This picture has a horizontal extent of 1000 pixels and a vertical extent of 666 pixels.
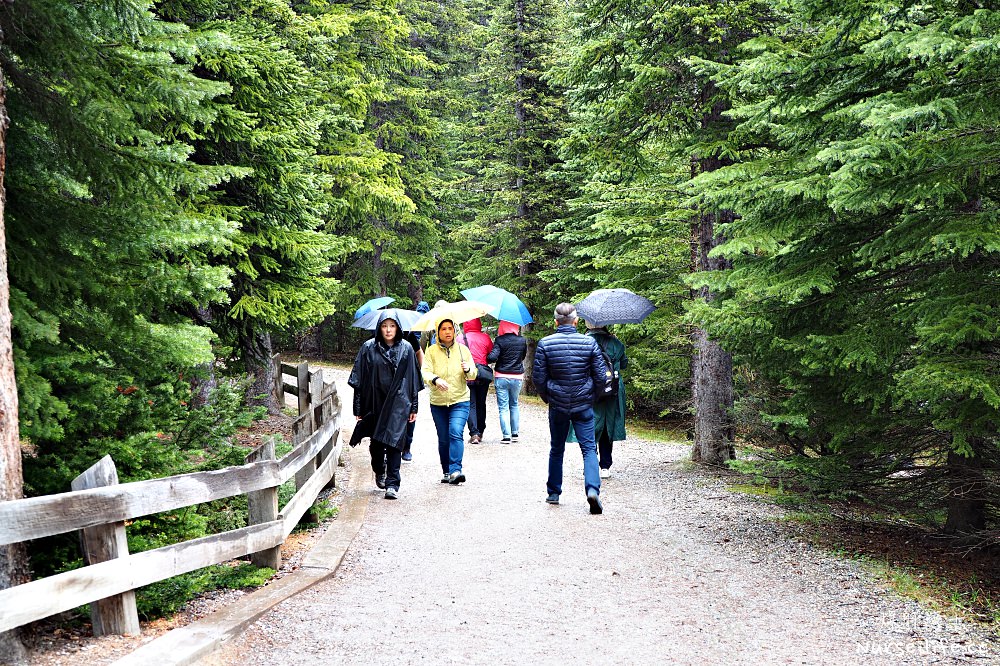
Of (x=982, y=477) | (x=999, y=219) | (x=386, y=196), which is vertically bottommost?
(x=982, y=477)

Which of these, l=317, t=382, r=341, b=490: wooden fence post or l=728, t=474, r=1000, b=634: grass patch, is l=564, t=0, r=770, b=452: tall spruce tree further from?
l=317, t=382, r=341, b=490: wooden fence post

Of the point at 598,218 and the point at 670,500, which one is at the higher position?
the point at 598,218

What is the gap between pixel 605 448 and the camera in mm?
11766

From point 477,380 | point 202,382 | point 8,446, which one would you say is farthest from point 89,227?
point 477,380

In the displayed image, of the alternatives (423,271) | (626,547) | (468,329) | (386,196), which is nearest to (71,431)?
(626,547)

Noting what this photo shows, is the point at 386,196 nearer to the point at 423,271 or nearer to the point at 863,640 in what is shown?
the point at 863,640

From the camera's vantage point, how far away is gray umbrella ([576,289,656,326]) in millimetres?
11664

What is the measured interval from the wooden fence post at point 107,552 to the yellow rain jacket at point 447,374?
19.8ft

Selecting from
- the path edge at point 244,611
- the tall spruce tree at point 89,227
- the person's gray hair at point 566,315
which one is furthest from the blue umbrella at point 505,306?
the tall spruce tree at point 89,227

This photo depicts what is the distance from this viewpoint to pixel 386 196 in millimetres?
18531

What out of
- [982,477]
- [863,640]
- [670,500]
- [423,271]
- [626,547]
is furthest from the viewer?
[423,271]

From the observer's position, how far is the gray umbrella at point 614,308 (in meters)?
11.7

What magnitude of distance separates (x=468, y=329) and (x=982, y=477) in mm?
9485

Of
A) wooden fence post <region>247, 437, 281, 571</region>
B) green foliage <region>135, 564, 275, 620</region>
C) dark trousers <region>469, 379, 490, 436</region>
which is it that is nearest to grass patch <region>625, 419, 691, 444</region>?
dark trousers <region>469, 379, 490, 436</region>
